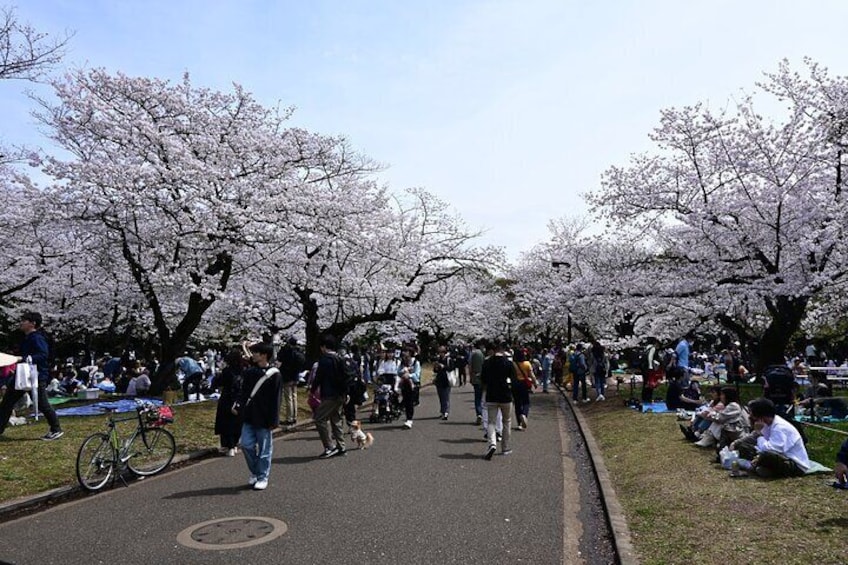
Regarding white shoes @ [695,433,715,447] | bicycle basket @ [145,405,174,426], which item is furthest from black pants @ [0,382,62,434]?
white shoes @ [695,433,715,447]

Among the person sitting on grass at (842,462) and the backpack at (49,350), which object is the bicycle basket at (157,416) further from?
the person sitting on grass at (842,462)

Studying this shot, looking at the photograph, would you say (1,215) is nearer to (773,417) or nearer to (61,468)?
(61,468)

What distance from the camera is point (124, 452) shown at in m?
7.55

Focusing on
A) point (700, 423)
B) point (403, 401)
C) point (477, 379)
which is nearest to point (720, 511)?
point (700, 423)

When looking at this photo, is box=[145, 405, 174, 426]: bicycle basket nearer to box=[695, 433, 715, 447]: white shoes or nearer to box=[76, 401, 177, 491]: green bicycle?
box=[76, 401, 177, 491]: green bicycle

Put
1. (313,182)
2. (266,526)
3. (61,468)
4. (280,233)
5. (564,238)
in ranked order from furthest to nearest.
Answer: (564,238) < (313,182) < (280,233) < (61,468) < (266,526)

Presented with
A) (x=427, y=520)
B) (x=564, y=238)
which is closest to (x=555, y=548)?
(x=427, y=520)

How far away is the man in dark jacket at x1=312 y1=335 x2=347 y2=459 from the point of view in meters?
8.90

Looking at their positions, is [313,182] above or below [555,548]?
above

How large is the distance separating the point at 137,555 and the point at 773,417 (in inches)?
270

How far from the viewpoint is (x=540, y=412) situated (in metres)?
16.2

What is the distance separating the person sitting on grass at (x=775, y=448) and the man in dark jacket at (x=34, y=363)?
9739 mm

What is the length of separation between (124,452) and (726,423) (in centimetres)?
811

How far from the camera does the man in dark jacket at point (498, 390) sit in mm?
9129
